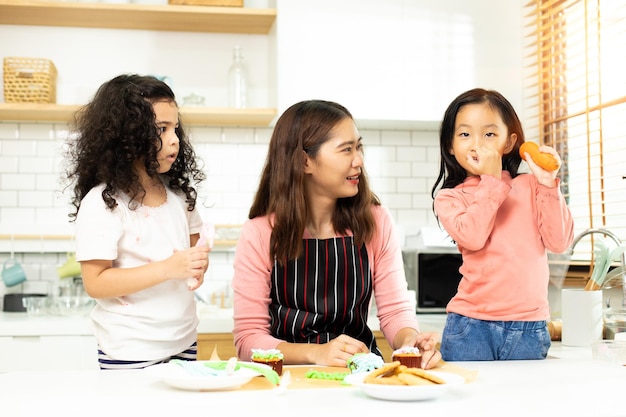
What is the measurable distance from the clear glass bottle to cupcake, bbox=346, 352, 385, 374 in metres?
2.14

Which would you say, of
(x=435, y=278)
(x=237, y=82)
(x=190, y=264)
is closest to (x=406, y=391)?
(x=190, y=264)

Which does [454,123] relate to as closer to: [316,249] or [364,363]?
[316,249]

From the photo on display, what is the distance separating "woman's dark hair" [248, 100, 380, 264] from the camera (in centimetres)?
206

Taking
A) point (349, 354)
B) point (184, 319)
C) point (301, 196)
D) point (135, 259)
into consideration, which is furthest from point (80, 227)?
point (349, 354)

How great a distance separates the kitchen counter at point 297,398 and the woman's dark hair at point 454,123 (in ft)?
2.15

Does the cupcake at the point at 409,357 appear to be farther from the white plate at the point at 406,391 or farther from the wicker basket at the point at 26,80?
the wicker basket at the point at 26,80

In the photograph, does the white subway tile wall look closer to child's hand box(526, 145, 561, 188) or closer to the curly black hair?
the curly black hair

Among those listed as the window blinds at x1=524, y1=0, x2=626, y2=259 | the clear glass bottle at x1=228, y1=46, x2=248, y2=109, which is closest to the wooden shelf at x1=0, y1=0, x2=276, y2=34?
the clear glass bottle at x1=228, y1=46, x2=248, y2=109

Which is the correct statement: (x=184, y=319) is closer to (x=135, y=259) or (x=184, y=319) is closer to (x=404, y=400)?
(x=135, y=259)

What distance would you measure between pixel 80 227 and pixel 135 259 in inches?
6.1

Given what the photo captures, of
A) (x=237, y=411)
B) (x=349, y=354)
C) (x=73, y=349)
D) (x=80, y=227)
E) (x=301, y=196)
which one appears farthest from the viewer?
(x=73, y=349)

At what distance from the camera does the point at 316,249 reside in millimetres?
2053

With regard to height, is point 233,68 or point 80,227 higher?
point 233,68

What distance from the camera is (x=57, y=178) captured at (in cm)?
360
